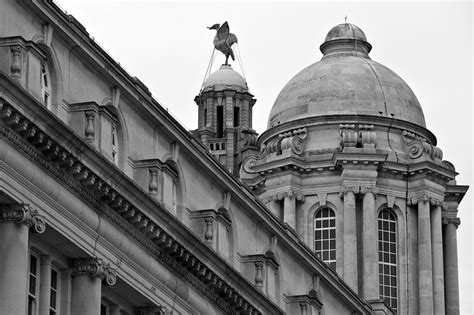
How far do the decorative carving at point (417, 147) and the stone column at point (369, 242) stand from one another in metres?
3.38

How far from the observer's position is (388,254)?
362 ft

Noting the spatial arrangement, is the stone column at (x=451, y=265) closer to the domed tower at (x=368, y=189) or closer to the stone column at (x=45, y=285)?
the domed tower at (x=368, y=189)

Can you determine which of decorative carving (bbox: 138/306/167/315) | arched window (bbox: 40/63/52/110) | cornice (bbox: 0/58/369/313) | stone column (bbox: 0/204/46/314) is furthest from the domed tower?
stone column (bbox: 0/204/46/314)

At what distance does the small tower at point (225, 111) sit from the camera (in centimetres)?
12694

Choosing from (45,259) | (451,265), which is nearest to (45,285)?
(45,259)

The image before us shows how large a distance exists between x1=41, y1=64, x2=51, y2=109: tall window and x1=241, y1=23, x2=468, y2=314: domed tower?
48252 mm

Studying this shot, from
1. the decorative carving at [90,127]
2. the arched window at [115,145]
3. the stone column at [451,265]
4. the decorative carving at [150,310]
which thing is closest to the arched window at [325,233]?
the stone column at [451,265]

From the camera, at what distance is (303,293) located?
3196 inches

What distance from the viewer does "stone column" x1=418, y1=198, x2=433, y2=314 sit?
109 metres

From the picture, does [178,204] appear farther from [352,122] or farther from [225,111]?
[225,111]

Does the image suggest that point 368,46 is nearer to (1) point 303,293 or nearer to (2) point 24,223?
(1) point 303,293

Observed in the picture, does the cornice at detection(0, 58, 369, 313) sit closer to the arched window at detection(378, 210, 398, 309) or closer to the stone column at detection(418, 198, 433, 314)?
the stone column at detection(418, 198, 433, 314)

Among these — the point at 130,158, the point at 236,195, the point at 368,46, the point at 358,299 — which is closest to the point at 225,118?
the point at 368,46

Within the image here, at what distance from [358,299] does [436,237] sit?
2443cm
